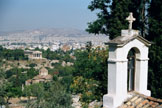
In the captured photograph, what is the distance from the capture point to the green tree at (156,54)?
312 inches

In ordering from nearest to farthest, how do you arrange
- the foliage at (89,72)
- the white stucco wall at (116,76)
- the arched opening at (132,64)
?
the white stucco wall at (116,76) → the arched opening at (132,64) → the foliage at (89,72)

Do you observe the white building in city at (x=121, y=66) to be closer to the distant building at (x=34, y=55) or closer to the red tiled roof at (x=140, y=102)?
the red tiled roof at (x=140, y=102)

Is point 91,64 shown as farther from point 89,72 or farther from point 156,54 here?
point 156,54

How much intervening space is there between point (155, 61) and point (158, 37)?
2.83 feet

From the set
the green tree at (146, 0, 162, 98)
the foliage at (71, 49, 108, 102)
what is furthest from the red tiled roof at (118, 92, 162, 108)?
the foliage at (71, 49, 108, 102)

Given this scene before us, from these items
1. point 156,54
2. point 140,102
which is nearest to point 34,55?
point 156,54

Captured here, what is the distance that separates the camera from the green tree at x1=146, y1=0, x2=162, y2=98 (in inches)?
312

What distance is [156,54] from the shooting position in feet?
26.5

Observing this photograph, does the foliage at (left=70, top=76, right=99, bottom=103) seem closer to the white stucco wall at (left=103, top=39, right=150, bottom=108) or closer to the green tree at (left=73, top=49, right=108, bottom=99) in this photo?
the green tree at (left=73, top=49, right=108, bottom=99)

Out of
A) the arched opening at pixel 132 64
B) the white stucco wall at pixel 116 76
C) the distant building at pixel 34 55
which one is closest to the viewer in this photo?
the white stucco wall at pixel 116 76

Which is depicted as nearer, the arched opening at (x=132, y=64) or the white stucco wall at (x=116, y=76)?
the white stucco wall at (x=116, y=76)

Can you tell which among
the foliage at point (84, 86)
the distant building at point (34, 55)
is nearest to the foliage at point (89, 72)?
the foliage at point (84, 86)

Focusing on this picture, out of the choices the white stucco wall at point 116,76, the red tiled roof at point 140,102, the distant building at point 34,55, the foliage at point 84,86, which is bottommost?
the distant building at point 34,55

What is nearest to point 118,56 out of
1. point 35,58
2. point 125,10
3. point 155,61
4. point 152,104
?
point 152,104
